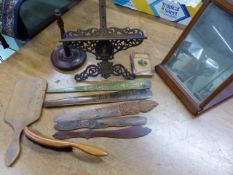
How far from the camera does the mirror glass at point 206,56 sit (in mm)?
416

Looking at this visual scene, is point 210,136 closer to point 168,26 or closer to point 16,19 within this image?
point 168,26

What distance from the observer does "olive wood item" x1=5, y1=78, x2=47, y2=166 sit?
0.42 m

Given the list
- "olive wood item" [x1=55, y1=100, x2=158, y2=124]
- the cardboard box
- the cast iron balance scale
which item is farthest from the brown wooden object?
the cardboard box

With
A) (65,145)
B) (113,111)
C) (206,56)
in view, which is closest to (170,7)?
(206,56)

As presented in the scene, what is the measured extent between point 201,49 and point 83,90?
269mm

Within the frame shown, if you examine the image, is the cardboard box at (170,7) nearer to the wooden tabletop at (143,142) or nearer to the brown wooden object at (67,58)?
the wooden tabletop at (143,142)

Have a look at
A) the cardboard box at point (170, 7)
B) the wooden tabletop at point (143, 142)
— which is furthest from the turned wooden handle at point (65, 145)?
the cardboard box at point (170, 7)

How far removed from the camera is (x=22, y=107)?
469 mm

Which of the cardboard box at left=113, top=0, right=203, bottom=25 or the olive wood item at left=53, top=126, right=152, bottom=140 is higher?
the cardboard box at left=113, top=0, right=203, bottom=25

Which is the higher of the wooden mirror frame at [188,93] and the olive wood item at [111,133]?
the wooden mirror frame at [188,93]

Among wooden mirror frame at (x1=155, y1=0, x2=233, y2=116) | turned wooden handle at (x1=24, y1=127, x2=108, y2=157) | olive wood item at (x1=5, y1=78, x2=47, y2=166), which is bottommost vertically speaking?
olive wood item at (x1=5, y1=78, x2=47, y2=166)

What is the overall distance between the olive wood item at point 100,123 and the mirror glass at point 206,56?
144mm

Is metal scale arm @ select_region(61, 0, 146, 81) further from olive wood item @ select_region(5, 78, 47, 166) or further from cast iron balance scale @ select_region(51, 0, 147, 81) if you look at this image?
olive wood item @ select_region(5, 78, 47, 166)

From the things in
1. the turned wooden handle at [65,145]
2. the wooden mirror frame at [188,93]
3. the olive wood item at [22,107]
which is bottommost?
the olive wood item at [22,107]
